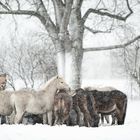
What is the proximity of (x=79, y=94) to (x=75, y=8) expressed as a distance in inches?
235

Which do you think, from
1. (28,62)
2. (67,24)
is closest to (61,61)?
(67,24)

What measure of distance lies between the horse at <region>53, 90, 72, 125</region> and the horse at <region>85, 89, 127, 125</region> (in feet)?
2.11

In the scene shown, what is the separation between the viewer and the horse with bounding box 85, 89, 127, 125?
46.5 ft

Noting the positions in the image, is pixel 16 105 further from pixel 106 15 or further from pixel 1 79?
pixel 106 15

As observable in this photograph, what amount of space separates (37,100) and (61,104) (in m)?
0.76

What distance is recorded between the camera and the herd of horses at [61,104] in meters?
14.0

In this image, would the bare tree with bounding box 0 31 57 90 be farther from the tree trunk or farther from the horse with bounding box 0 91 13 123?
the horse with bounding box 0 91 13 123

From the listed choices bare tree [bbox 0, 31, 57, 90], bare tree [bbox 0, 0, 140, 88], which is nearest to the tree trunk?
bare tree [bbox 0, 0, 140, 88]

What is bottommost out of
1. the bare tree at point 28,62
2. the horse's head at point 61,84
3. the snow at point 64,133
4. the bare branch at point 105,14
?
the bare tree at point 28,62

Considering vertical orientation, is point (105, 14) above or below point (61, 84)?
above

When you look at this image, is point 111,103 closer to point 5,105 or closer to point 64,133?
point 64,133

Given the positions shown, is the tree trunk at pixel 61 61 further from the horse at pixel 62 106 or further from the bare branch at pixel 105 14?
the horse at pixel 62 106

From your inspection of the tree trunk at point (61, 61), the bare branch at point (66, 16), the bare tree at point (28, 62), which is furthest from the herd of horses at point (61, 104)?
the bare tree at point (28, 62)

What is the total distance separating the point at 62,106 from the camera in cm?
1405
